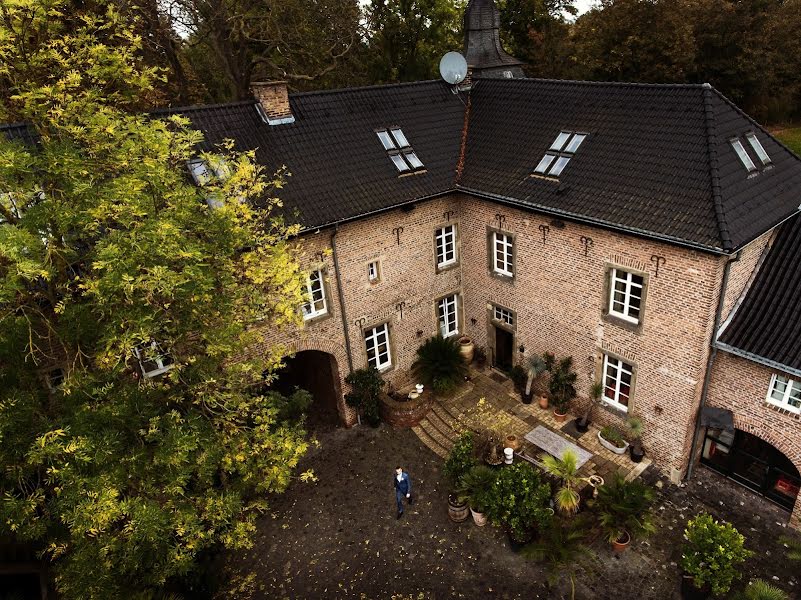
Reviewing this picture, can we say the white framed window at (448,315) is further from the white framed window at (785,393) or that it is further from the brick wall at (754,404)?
the white framed window at (785,393)

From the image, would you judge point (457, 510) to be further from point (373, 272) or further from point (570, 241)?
point (570, 241)

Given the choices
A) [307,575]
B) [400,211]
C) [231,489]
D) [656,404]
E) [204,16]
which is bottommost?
[307,575]

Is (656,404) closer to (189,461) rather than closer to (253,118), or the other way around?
(189,461)

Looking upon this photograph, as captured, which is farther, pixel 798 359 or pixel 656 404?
pixel 656 404

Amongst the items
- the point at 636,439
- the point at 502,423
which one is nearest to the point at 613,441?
the point at 636,439

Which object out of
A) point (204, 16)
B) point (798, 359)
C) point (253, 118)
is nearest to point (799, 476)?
point (798, 359)

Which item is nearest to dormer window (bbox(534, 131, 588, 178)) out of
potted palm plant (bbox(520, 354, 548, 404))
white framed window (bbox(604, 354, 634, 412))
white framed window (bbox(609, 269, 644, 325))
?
white framed window (bbox(609, 269, 644, 325))

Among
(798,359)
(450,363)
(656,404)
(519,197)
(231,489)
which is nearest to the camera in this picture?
(231,489)

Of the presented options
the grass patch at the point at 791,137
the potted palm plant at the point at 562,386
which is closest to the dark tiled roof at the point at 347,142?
the potted palm plant at the point at 562,386
